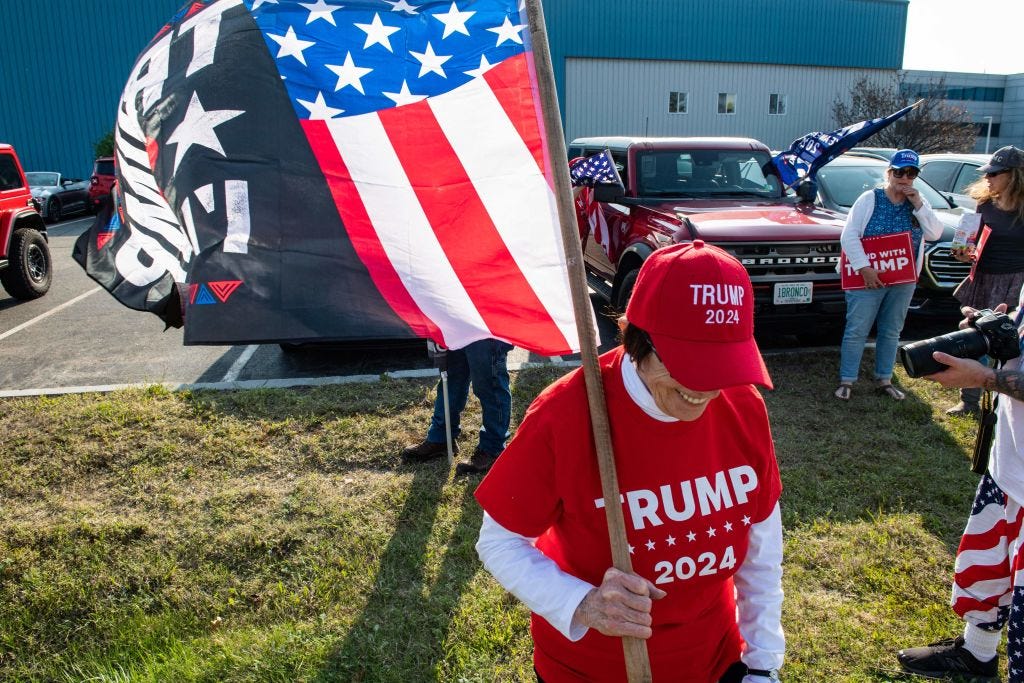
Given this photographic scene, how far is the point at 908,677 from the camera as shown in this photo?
2867 millimetres

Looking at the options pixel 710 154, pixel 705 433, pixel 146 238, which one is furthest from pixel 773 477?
pixel 710 154

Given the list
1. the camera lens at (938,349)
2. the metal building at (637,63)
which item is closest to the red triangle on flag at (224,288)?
the camera lens at (938,349)

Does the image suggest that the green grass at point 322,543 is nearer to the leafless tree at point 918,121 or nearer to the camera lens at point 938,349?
the camera lens at point 938,349

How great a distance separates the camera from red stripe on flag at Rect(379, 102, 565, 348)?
2.37 m

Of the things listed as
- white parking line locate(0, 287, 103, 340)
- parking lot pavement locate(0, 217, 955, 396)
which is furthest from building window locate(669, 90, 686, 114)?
white parking line locate(0, 287, 103, 340)

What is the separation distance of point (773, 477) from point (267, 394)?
15.7 ft

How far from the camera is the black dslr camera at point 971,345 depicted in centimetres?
228

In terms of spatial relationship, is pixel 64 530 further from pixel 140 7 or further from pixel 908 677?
pixel 140 7

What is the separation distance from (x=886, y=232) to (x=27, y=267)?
10886 millimetres

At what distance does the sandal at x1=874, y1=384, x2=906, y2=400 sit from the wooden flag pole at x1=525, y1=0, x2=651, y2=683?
4960 millimetres

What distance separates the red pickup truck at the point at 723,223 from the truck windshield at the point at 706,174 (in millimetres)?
11

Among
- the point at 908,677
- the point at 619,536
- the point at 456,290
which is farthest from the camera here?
the point at 908,677

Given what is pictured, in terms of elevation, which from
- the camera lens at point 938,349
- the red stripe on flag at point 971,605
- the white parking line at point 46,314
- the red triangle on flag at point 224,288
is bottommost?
the white parking line at point 46,314

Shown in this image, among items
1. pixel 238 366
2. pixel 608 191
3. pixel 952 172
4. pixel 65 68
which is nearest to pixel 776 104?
pixel 952 172
